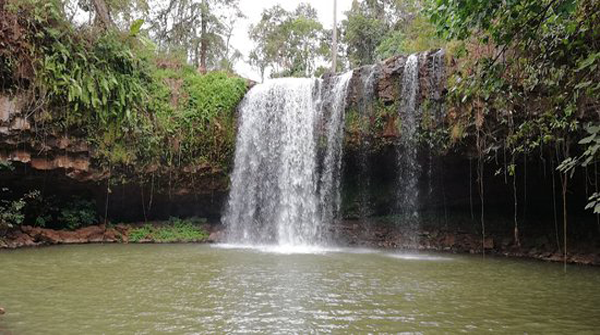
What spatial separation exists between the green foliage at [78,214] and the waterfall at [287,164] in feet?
14.0

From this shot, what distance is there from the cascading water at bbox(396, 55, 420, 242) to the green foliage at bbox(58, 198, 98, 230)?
9670mm

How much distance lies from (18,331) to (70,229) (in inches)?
388

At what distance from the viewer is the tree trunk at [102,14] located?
1241 centimetres

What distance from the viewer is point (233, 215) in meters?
14.3

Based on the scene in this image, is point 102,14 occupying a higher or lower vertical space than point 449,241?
higher

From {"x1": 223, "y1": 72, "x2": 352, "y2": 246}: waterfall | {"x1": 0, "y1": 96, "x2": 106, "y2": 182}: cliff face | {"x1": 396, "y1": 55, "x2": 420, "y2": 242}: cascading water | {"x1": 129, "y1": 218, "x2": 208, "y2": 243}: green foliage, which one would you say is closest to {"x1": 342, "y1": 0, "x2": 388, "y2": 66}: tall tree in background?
{"x1": 223, "y1": 72, "x2": 352, "y2": 246}: waterfall

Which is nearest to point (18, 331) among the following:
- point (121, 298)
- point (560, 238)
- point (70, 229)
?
point (121, 298)

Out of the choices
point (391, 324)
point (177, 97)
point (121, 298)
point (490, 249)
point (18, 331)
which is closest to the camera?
point (18, 331)

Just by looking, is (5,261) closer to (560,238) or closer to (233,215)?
(233,215)

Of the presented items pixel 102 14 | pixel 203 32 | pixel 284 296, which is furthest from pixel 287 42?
pixel 284 296

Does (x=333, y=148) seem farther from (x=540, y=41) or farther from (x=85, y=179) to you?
(x=540, y=41)

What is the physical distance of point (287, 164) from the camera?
1362cm

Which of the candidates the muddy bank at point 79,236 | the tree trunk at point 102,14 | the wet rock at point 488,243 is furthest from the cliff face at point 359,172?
the tree trunk at point 102,14

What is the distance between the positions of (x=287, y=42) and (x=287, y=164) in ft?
61.5
